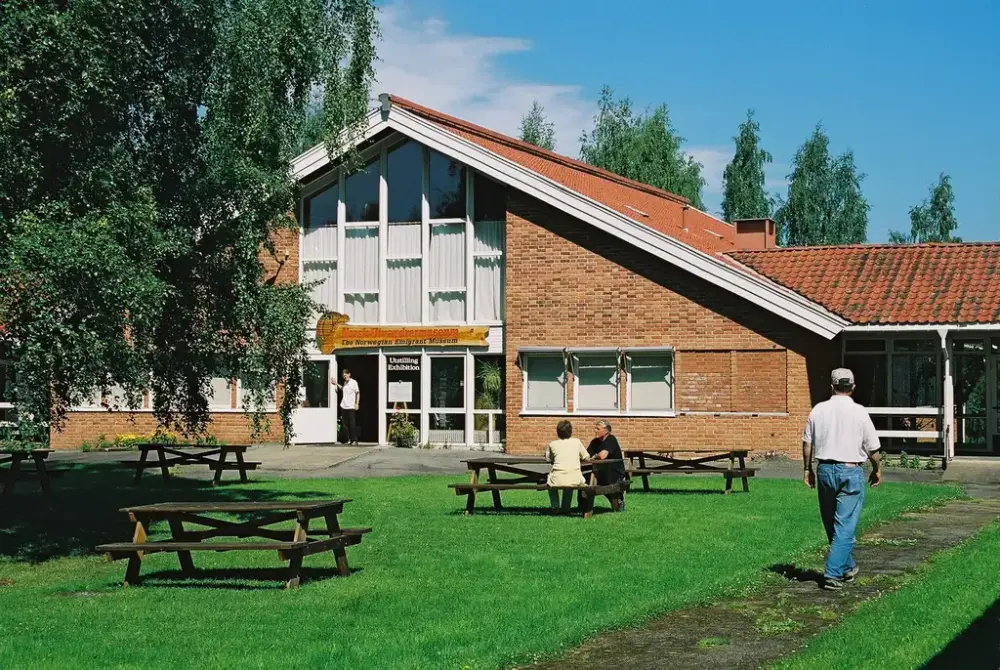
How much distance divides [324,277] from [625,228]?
7.67 metres

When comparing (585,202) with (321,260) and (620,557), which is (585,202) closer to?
(321,260)

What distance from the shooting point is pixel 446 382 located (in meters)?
31.5

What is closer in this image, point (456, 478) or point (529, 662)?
point (529, 662)

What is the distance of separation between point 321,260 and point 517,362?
5.58 m

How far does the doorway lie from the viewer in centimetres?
3234

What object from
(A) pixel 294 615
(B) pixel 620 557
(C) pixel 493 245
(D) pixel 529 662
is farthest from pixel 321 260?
(D) pixel 529 662

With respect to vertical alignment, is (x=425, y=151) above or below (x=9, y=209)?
above

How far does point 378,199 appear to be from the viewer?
105 feet

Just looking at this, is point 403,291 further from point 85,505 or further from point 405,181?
point 85,505

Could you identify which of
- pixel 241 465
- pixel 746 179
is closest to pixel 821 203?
pixel 746 179

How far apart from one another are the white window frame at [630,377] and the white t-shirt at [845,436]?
1755 cm

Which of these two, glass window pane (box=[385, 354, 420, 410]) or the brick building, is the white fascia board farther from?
glass window pane (box=[385, 354, 420, 410])

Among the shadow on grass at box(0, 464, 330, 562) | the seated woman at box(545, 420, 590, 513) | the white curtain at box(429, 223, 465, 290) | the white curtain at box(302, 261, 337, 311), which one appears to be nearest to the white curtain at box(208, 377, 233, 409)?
the white curtain at box(302, 261, 337, 311)

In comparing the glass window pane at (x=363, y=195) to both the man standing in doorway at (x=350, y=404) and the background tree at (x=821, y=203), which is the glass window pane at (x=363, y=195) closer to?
the man standing in doorway at (x=350, y=404)
